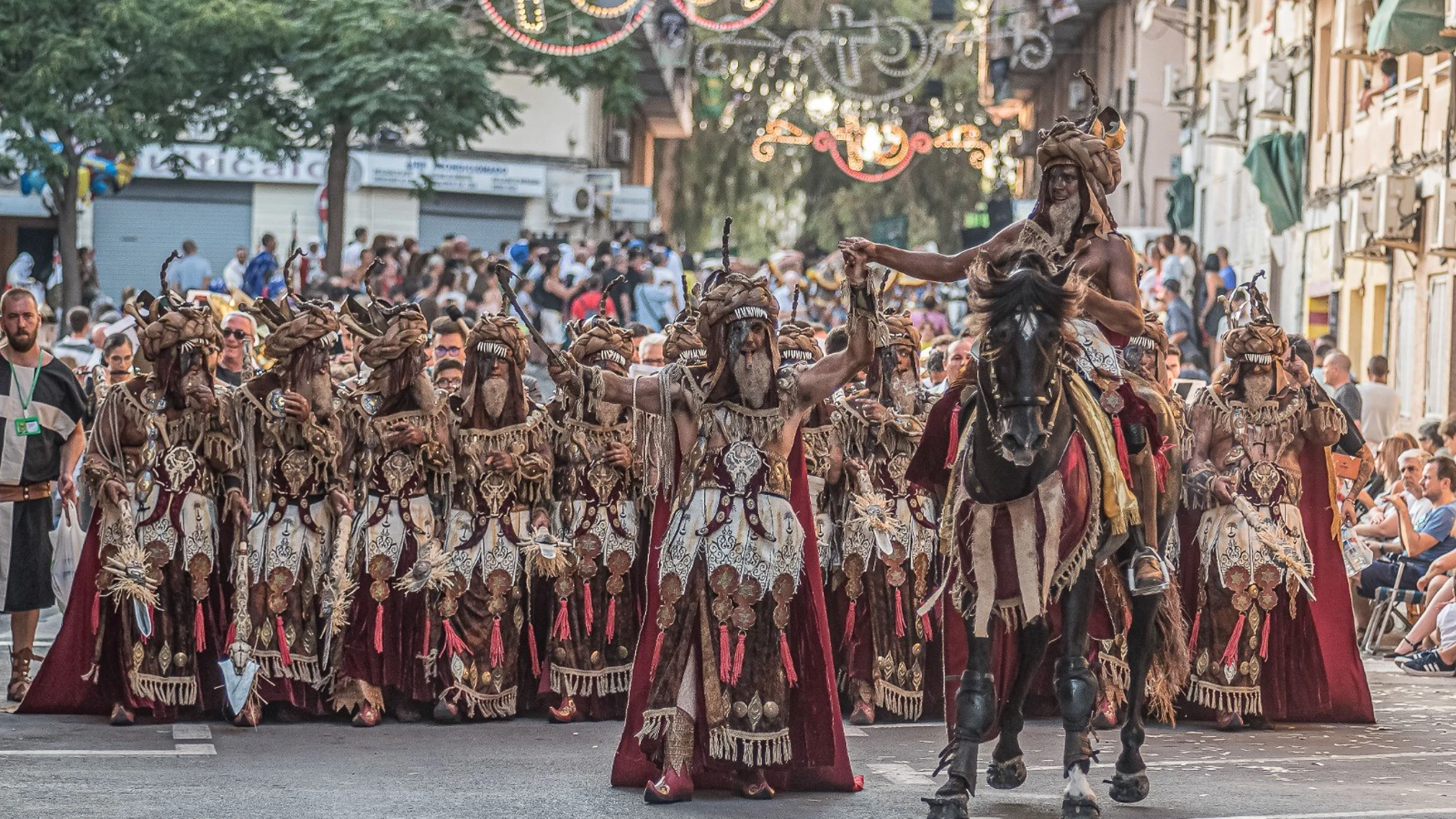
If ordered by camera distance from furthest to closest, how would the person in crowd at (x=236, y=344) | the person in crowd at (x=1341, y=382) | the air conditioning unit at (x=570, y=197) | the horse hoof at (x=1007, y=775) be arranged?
1. the air conditioning unit at (x=570, y=197)
2. the person in crowd at (x=1341, y=382)
3. the person in crowd at (x=236, y=344)
4. the horse hoof at (x=1007, y=775)

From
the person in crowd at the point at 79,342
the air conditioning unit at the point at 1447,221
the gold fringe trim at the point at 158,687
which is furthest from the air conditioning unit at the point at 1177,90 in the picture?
the gold fringe trim at the point at 158,687

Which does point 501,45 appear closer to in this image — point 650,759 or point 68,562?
point 68,562

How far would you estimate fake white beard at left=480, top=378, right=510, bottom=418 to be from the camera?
1153 cm

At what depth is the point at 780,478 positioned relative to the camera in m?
9.27

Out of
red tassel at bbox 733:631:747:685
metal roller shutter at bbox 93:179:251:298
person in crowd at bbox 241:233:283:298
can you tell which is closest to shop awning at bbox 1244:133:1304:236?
person in crowd at bbox 241:233:283:298

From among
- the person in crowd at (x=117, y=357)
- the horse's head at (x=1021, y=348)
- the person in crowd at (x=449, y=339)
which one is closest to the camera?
the horse's head at (x=1021, y=348)

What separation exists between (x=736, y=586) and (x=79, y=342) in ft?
35.0

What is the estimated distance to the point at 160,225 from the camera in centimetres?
4159

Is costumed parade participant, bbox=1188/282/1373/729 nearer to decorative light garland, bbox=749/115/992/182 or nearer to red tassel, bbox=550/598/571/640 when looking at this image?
red tassel, bbox=550/598/571/640

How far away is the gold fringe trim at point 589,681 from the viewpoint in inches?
458

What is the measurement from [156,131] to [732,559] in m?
18.0

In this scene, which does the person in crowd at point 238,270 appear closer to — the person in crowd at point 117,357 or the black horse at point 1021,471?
the person in crowd at point 117,357

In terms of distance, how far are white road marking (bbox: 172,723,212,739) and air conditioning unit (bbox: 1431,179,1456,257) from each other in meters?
12.3

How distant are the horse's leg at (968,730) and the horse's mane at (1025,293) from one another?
118cm
